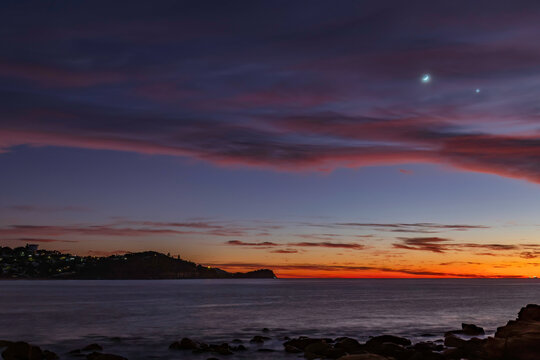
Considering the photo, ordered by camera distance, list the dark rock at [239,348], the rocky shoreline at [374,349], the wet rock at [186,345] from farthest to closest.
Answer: the wet rock at [186,345], the dark rock at [239,348], the rocky shoreline at [374,349]

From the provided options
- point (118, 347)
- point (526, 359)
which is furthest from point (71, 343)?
point (526, 359)

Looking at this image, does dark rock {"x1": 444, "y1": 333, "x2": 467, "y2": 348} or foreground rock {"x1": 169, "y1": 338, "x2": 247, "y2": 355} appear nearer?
dark rock {"x1": 444, "y1": 333, "x2": 467, "y2": 348}

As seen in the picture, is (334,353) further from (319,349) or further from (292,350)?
(292,350)

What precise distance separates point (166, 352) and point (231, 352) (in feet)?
17.7

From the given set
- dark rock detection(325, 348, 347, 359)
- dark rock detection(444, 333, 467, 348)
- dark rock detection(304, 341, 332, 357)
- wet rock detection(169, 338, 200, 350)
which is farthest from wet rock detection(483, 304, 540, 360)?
wet rock detection(169, 338, 200, 350)

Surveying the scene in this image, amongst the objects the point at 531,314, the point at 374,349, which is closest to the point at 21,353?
the point at 374,349

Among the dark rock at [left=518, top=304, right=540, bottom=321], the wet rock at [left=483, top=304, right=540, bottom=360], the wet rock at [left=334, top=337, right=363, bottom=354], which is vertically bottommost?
the wet rock at [left=334, top=337, right=363, bottom=354]

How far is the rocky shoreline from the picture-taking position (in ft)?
93.6

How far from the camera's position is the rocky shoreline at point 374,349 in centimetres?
2853

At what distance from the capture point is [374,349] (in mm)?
33969

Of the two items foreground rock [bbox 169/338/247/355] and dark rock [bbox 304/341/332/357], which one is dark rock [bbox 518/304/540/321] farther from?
foreground rock [bbox 169/338/247/355]

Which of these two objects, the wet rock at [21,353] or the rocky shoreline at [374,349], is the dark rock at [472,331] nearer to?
the rocky shoreline at [374,349]

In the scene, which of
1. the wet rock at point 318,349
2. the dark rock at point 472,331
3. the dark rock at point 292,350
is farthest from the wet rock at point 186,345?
the dark rock at point 472,331

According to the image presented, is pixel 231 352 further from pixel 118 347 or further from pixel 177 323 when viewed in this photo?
pixel 177 323
